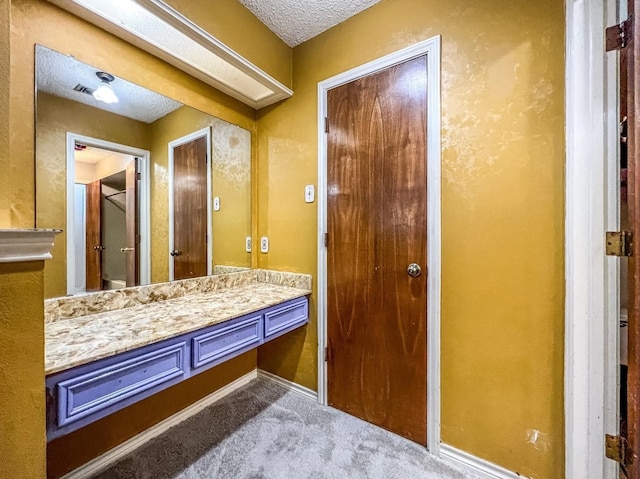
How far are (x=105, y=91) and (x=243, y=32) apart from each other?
34.3 inches

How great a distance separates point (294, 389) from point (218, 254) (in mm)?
1165

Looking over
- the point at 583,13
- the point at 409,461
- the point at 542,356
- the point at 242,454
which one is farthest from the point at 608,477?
the point at 583,13

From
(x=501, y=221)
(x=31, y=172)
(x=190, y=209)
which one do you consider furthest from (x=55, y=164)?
(x=501, y=221)

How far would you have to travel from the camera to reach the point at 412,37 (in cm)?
150

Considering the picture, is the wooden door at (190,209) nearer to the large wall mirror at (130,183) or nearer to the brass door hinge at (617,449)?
the large wall mirror at (130,183)

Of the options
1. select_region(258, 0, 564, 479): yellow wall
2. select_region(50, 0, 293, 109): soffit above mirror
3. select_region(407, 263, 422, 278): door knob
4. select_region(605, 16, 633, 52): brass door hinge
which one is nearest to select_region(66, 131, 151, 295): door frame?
select_region(50, 0, 293, 109): soffit above mirror

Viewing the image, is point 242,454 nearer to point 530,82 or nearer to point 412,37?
point 530,82

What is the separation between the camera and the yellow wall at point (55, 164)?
45.8 inches

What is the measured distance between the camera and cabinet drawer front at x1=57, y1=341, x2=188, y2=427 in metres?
0.86

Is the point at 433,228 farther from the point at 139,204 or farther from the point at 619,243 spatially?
the point at 139,204

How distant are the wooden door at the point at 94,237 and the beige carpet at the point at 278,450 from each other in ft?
3.16

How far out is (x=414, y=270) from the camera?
1.49 meters

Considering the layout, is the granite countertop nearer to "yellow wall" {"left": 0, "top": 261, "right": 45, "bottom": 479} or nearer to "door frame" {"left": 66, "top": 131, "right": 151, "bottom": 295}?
"yellow wall" {"left": 0, "top": 261, "right": 45, "bottom": 479}

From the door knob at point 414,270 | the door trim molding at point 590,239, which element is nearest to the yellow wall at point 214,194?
the door knob at point 414,270
